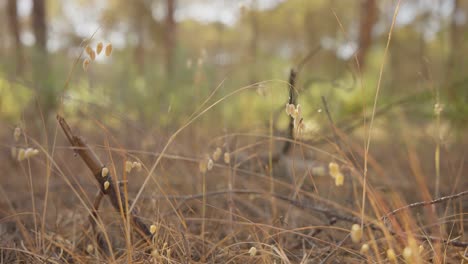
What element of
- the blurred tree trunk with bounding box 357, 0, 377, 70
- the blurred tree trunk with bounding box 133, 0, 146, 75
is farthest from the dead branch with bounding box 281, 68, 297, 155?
the blurred tree trunk with bounding box 133, 0, 146, 75

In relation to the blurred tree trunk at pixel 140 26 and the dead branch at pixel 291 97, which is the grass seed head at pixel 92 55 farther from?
Result: the blurred tree trunk at pixel 140 26

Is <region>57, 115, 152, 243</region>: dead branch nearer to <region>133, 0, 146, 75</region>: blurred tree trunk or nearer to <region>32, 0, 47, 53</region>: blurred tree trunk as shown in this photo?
<region>32, 0, 47, 53</region>: blurred tree trunk

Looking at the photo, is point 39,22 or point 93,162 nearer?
point 93,162

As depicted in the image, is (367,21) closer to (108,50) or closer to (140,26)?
(140,26)

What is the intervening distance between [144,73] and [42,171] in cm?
147

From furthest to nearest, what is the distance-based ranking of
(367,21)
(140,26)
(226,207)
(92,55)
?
(140,26)
(367,21)
(226,207)
(92,55)

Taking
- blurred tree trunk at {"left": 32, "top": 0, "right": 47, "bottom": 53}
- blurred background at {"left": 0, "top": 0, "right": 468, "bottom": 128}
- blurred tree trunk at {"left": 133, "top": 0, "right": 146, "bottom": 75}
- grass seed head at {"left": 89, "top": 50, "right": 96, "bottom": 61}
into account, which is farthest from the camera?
blurred tree trunk at {"left": 133, "top": 0, "right": 146, "bottom": 75}

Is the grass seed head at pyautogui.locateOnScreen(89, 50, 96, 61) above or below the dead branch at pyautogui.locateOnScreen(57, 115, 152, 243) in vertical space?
above

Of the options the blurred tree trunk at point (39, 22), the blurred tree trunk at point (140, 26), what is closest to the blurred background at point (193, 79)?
the blurred tree trunk at point (39, 22)

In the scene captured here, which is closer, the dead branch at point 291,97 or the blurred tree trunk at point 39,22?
the dead branch at point 291,97

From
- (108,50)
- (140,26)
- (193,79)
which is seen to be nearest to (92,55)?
(108,50)

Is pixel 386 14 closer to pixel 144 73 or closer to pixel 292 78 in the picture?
pixel 144 73

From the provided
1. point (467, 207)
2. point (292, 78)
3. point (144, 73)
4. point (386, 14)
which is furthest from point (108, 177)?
point (386, 14)

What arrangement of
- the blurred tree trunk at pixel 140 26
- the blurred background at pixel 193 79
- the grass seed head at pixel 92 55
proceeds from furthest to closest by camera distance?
1. the blurred tree trunk at pixel 140 26
2. the blurred background at pixel 193 79
3. the grass seed head at pixel 92 55
